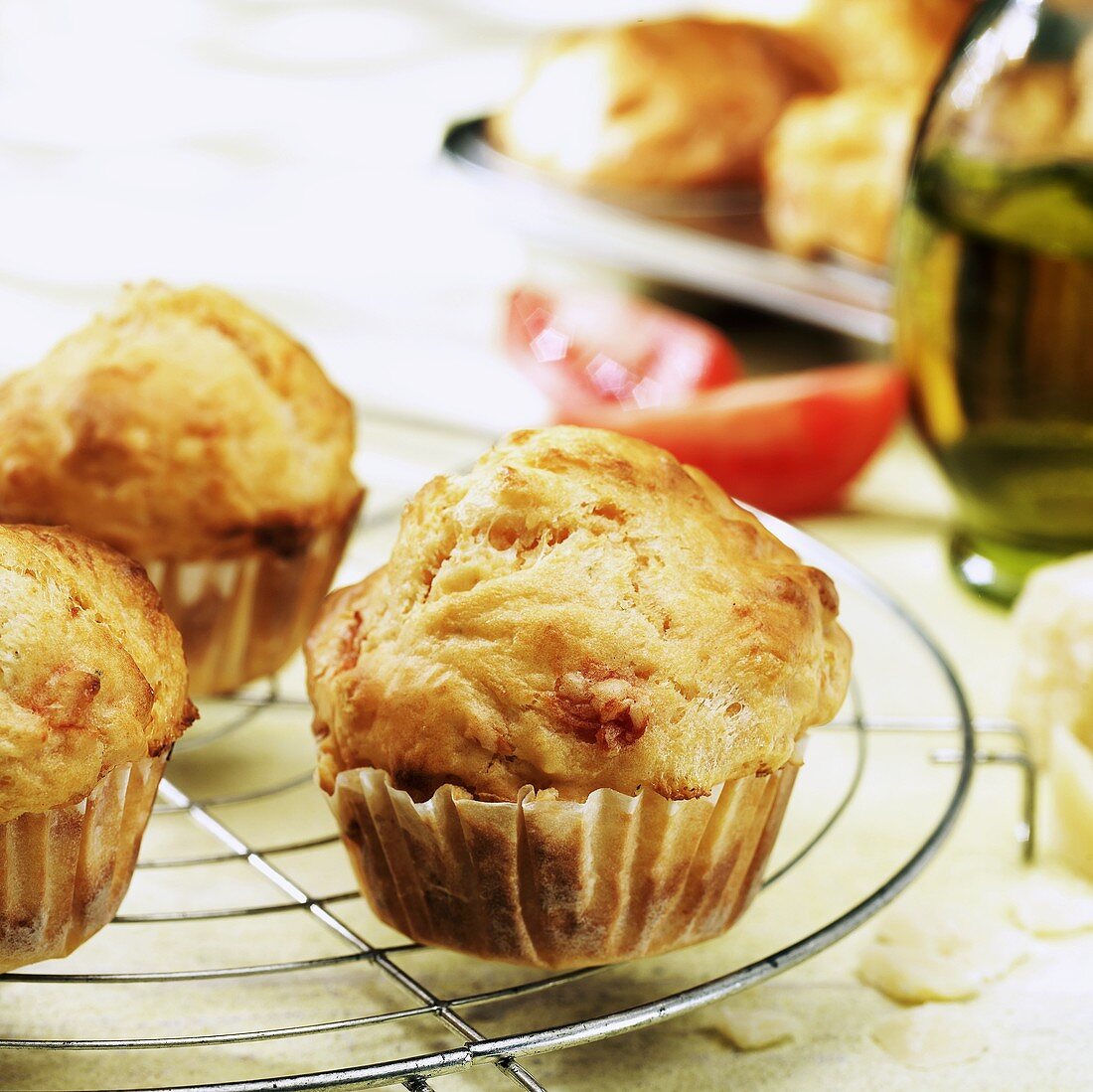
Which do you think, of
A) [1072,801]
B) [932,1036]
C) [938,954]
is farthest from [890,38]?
[932,1036]

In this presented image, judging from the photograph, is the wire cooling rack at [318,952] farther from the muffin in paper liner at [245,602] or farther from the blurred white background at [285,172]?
the blurred white background at [285,172]

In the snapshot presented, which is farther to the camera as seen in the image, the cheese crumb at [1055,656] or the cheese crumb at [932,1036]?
the cheese crumb at [1055,656]

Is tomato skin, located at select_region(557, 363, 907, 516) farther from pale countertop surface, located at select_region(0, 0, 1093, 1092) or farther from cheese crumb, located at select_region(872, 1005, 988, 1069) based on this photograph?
cheese crumb, located at select_region(872, 1005, 988, 1069)

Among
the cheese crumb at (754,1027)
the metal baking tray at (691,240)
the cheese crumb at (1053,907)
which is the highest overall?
the metal baking tray at (691,240)

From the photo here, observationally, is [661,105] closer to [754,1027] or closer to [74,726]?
[754,1027]

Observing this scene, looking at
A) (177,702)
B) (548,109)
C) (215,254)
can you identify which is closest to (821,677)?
(177,702)

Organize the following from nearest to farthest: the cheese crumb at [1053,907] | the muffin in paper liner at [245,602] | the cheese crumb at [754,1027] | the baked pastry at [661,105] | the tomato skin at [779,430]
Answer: the cheese crumb at [754,1027], the cheese crumb at [1053,907], the muffin in paper liner at [245,602], the tomato skin at [779,430], the baked pastry at [661,105]

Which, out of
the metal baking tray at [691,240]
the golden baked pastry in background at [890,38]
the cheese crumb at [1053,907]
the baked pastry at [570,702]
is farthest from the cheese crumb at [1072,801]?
the golden baked pastry in background at [890,38]

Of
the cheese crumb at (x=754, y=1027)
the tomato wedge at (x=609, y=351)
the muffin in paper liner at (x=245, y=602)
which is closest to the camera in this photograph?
the cheese crumb at (x=754, y=1027)
